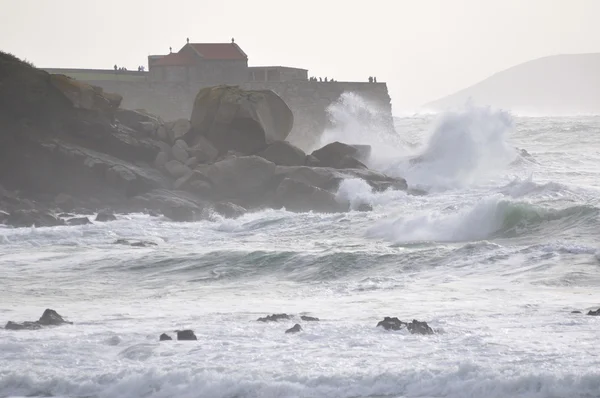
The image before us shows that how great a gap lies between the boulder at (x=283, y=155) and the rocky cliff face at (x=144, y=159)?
24mm

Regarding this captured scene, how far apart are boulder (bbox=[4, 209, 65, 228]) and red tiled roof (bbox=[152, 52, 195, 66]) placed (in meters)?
24.3

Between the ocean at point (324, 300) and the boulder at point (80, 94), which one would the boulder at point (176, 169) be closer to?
the boulder at point (80, 94)

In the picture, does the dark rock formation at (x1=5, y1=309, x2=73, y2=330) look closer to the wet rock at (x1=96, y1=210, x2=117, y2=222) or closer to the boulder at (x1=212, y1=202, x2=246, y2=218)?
the wet rock at (x1=96, y1=210, x2=117, y2=222)

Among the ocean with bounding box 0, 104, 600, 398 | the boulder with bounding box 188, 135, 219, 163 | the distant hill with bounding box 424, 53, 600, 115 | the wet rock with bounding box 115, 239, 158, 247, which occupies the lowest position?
the ocean with bounding box 0, 104, 600, 398

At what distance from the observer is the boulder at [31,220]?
18.8m

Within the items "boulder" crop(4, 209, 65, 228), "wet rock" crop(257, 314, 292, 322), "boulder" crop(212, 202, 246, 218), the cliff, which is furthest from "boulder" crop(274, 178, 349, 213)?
the cliff

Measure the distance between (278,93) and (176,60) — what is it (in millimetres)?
4971

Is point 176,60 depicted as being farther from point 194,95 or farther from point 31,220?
point 31,220

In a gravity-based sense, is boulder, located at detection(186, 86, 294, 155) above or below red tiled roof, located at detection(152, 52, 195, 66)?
below

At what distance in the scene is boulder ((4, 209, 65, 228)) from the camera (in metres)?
18.8

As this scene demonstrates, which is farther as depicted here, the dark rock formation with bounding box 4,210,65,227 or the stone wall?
the stone wall

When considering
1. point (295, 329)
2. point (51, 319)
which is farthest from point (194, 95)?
point (295, 329)

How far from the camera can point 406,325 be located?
9.45m

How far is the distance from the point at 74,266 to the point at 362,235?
17.9 ft
